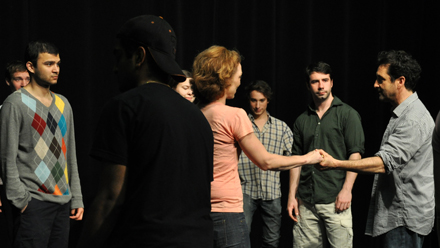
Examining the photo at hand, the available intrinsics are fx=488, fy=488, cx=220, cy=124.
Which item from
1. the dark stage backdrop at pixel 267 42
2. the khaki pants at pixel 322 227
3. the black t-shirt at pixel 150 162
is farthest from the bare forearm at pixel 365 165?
the dark stage backdrop at pixel 267 42

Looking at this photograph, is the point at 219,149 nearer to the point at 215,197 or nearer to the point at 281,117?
the point at 215,197

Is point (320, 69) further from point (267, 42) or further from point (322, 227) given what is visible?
Answer: point (322, 227)

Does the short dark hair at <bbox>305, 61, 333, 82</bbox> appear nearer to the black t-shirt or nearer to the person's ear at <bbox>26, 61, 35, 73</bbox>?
the person's ear at <bbox>26, 61, 35, 73</bbox>

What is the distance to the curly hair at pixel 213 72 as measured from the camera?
83.3 inches

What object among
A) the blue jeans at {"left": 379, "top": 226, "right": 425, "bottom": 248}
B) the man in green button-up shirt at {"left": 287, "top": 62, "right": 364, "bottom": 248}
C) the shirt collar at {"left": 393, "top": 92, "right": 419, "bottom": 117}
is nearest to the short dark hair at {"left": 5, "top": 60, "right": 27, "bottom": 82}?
the man in green button-up shirt at {"left": 287, "top": 62, "right": 364, "bottom": 248}

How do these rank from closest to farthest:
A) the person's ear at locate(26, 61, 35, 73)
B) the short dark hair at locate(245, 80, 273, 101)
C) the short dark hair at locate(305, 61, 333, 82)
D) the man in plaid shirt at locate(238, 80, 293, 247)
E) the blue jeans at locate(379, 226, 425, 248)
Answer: the blue jeans at locate(379, 226, 425, 248), the person's ear at locate(26, 61, 35, 73), the short dark hair at locate(305, 61, 333, 82), the man in plaid shirt at locate(238, 80, 293, 247), the short dark hair at locate(245, 80, 273, 101)

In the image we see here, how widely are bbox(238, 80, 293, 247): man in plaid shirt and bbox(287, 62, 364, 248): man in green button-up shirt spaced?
20 centimetres

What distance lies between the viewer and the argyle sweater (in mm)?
2541

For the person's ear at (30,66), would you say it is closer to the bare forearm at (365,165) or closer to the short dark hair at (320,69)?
the bare forearm at (365,165)

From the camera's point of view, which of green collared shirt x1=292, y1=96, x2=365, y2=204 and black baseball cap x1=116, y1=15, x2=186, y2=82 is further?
green collared shirt x1=292, y1=96, x2=365, y2=204

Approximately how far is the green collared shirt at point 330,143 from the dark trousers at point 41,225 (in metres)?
1.68

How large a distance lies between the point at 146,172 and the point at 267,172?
8.53ft

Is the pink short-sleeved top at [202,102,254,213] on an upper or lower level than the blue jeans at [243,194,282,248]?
upper

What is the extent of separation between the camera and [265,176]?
3713 millimetres
